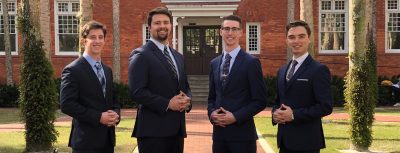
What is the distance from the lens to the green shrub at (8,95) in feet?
70.8

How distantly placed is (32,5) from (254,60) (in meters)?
5.91

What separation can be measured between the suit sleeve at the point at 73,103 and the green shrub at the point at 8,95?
17.9 meters

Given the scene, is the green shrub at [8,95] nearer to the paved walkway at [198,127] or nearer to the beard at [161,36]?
Result: the paved walkway at [198,127]

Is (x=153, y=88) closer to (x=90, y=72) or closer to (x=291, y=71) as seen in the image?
(x=90, y=72)

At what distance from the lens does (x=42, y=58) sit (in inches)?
381

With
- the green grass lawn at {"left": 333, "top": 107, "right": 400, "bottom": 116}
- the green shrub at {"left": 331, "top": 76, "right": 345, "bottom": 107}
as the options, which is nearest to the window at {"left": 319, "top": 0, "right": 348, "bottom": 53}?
Result: the green shrub at {"left": 331, "top": 76, "right": 345, "bottom": 107}

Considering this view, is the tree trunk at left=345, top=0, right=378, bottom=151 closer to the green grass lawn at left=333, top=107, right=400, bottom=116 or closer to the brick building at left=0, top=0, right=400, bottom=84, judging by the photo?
the green grass lawn at left=333, top=107, right=400, bottom=116

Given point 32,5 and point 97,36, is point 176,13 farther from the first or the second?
point 97,36

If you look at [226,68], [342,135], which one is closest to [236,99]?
[226,68]

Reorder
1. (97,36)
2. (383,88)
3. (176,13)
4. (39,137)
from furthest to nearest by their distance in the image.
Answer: (176,13) < (383,88) < (39,137) < (97,36)

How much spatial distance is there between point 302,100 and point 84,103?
6.96 ft

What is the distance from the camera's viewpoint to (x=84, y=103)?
16.4 feet

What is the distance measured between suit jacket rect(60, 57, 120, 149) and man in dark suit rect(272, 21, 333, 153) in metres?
1.72

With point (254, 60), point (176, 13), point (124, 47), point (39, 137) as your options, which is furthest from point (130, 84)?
point (124, 47)
